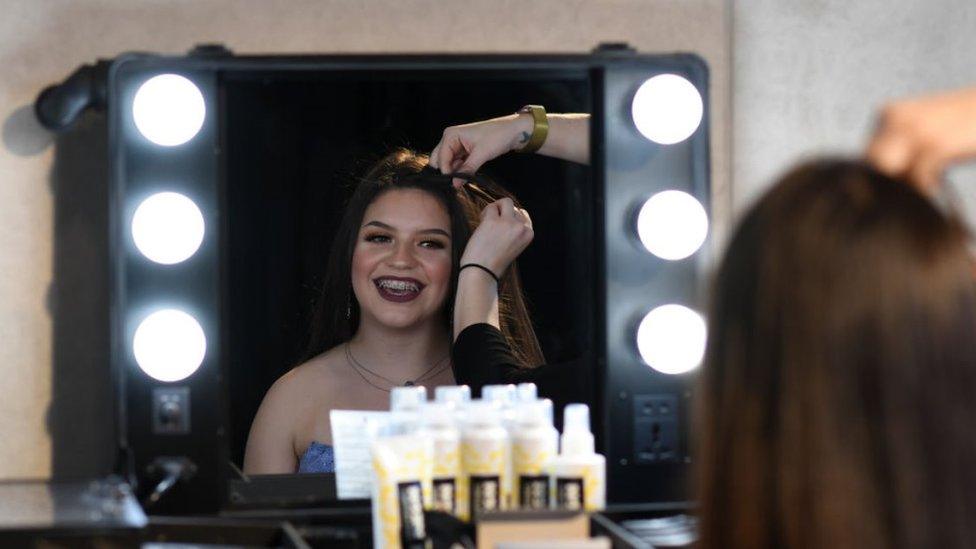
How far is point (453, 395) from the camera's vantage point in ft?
4.60

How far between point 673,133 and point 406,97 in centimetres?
32

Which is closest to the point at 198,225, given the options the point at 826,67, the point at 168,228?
the point at 168,228

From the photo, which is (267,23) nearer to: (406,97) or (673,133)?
(406,97)

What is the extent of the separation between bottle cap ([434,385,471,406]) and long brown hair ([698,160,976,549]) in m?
0.64

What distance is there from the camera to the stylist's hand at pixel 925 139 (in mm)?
758

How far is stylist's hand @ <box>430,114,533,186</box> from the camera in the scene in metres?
1.53

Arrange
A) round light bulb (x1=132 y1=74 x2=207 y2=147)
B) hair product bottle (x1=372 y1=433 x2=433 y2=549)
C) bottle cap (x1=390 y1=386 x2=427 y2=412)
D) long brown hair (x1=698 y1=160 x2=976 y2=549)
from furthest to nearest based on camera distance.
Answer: round light bulb (x1=132 y1=74 x2=207 y2=147), bottle cap (x1=390 y1=386 x2=427 y2=412), hair product bottle (x1=372 y1=433 x2=433 y2=549), long brown hair (x1=698 y1=160 x2=976 y2=549)

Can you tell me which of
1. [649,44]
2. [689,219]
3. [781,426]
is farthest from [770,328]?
[649,44]

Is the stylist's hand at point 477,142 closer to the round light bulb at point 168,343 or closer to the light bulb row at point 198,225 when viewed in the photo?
the light bulb row at point 198,225

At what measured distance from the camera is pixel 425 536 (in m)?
1.28

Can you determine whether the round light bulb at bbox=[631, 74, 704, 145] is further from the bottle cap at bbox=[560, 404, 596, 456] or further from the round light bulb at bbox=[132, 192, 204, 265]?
the round light bulb at bbox=[132, 192, 204, 265]

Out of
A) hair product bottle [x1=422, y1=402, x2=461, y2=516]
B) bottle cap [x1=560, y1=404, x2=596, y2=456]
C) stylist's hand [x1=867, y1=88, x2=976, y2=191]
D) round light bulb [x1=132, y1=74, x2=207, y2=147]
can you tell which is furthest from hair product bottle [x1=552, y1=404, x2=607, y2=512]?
stylist's hand [x1=867, y1=88, x2=976, y2=191]

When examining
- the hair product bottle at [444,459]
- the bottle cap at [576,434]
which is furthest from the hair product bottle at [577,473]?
the hair product bottle at [444,459]

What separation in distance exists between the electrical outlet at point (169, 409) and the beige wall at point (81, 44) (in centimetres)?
11
